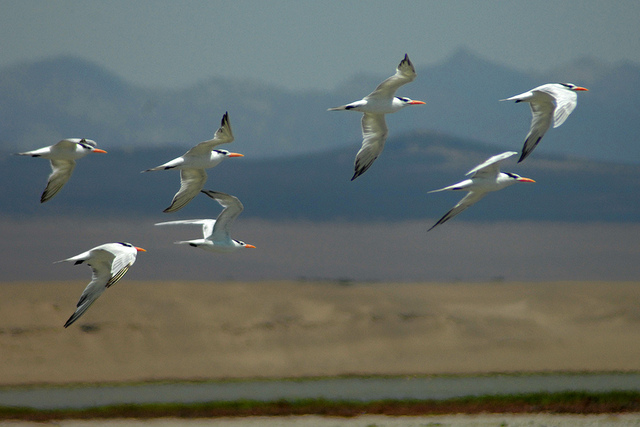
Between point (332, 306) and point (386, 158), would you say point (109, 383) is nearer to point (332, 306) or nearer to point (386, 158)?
point (332, 306)

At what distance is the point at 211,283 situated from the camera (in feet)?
119

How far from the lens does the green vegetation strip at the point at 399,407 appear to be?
79.3 feet

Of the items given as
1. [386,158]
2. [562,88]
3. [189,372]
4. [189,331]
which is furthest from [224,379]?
[386,158]

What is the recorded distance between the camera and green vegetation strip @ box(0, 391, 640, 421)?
79.3 feet

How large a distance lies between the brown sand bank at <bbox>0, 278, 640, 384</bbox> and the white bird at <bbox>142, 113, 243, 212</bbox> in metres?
8.79

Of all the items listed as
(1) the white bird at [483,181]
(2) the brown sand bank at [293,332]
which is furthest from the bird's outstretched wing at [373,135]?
(2) the brown sand bank at [293,332]

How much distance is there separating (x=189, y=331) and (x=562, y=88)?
1682cm

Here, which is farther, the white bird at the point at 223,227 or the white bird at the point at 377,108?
the white bird at the point at 223,227

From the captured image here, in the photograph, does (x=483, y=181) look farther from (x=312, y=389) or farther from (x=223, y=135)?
(x=312, y=389)

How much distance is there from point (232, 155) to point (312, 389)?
31.8ft

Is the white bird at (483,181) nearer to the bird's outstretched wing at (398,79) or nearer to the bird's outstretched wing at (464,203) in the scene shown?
the bird's outstretched wing at (464,203)

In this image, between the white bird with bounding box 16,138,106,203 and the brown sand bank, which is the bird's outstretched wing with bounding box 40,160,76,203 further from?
the brown sand bank

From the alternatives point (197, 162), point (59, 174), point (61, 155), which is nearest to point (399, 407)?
point (197, 162)

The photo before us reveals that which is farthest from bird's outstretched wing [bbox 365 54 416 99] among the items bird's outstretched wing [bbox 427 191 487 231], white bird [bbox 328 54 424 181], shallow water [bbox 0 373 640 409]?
shallow water [bbox 0 373 640 409]
